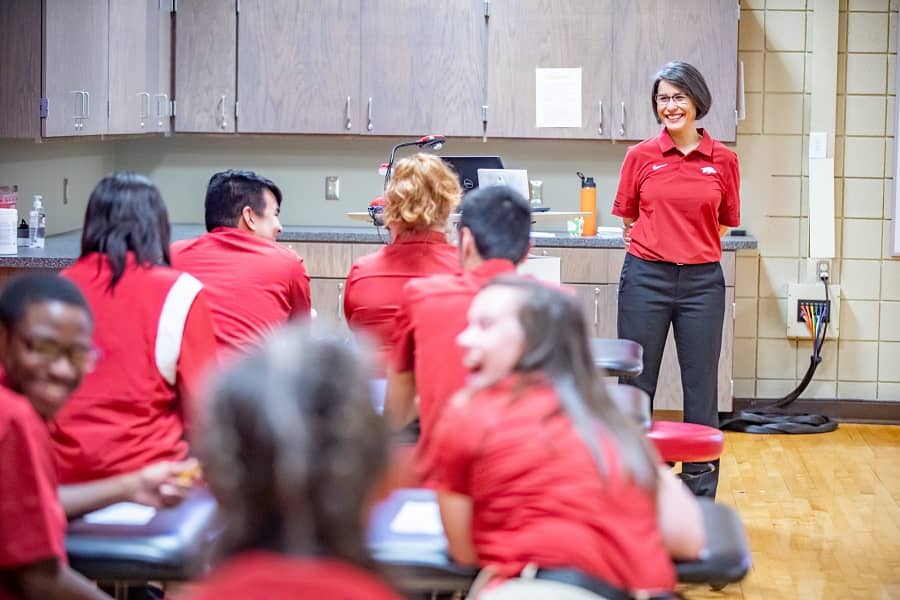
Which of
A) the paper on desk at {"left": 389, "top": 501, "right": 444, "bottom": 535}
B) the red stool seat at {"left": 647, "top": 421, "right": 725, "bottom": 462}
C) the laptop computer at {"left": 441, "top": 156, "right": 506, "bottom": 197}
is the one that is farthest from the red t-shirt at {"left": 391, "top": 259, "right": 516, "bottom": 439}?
the laptop computer at {"left": 441, "top": 156, "right": 506, "bottom": 197}

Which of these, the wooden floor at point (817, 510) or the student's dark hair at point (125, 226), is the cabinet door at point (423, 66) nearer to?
the wooden floor at point (817, 510)

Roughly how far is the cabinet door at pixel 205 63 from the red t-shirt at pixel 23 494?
4.34 metres

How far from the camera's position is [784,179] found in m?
6.11

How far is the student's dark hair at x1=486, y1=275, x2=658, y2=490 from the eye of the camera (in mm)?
1868

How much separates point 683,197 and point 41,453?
2.85 meters

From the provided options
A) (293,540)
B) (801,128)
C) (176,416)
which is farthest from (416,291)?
(801,128)

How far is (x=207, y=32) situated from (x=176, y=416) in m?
3.70

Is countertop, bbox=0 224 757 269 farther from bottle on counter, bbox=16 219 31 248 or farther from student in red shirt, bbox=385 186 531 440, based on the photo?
student in red shirt, bbox=385 186 531 440

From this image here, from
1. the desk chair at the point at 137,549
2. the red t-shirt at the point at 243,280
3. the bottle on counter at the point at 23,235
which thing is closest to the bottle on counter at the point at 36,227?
the bottle on counter at the point at 23,235

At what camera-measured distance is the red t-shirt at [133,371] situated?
8.03ft

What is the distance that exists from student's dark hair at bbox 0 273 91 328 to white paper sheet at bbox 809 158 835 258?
450 centimetres

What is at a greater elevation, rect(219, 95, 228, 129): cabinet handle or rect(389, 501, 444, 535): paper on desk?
rect(219, 95, 228, 129): cabinet handle

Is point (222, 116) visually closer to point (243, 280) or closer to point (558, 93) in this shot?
point (558, 93)

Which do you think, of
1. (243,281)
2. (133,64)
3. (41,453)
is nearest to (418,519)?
(41,453)
